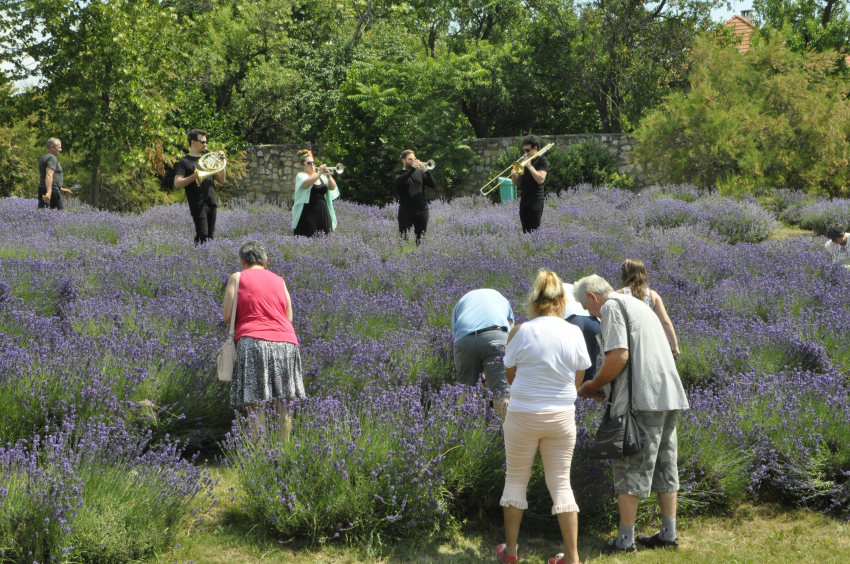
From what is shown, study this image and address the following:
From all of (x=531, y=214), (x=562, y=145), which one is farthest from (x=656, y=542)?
(x=562, y=145)

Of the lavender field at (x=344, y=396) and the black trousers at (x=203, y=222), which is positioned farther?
the black trousers at (x=203, y=222)

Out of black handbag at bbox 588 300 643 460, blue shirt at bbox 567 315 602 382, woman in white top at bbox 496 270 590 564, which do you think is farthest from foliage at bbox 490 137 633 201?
woman in white top at bbox 496 270 590 564

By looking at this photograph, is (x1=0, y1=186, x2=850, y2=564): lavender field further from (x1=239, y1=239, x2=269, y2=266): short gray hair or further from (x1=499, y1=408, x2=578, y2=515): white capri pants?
(x1=239, y1=239, x2=269, y2=266): short gray hair

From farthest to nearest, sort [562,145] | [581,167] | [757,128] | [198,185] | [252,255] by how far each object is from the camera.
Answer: [562,145] → [581,167] → [757,128] → [198,185] → [252,255]

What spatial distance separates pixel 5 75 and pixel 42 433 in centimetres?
1223

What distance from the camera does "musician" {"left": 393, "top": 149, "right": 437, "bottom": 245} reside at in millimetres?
7750

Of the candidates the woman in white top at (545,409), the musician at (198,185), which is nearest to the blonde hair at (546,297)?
the woman in white top at (545,409)

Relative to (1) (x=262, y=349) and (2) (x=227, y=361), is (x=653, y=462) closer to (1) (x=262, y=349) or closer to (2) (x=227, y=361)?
(1) (x=262, y=349)

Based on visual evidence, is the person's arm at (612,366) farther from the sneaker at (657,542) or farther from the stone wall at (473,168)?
the stone wall at (473,168)

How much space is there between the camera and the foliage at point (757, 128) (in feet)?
41.0

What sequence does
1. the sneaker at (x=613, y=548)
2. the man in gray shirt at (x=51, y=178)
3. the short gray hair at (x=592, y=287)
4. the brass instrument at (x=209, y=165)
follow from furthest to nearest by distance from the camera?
the man in gray shirt at (x=51, y=178) < the brass instrument at (x=209, y=165) < the short gray hair at (x=592, y=287) < the sneaker at (x=613, y=548)

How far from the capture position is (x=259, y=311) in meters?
4.02

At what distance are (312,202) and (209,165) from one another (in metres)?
1.10

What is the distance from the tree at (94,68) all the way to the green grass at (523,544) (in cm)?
1139
